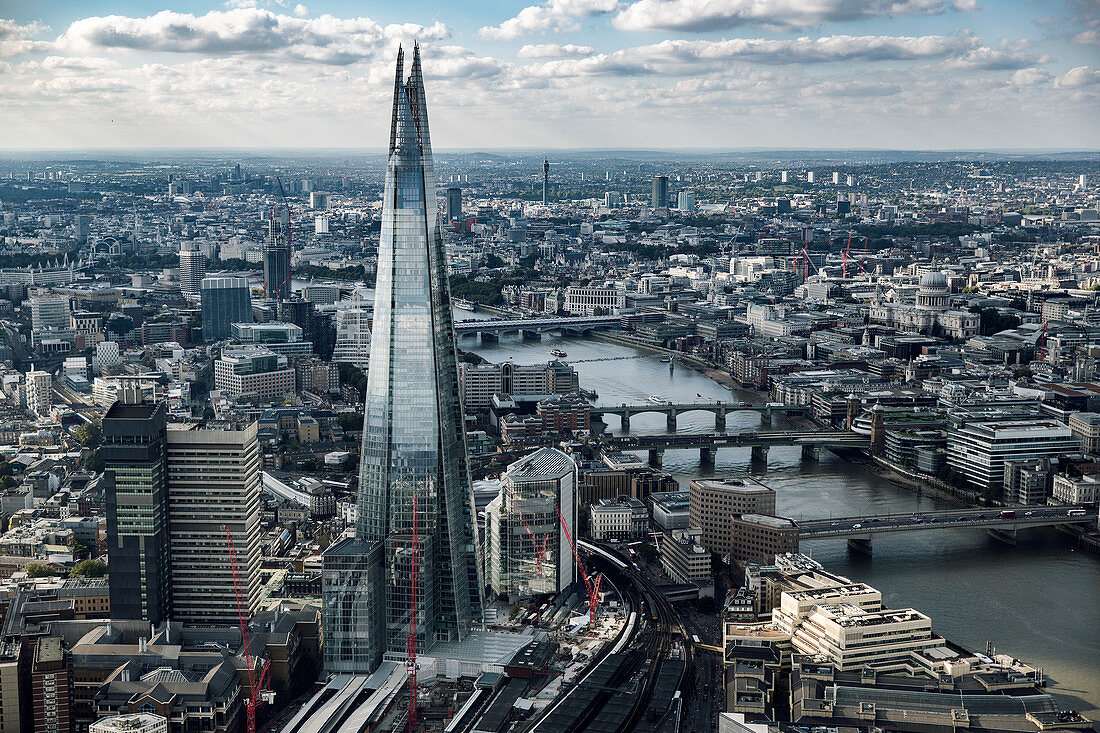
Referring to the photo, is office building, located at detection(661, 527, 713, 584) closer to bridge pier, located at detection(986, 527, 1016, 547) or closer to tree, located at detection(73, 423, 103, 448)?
bridge pier, located at detection(986, 527, 1016, 547)

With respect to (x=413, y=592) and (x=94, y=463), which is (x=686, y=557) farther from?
(x=94, y=463)

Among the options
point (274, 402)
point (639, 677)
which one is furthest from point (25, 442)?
point (639, 677)

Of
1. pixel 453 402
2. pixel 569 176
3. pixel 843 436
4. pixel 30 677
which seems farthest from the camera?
pixel 569 176

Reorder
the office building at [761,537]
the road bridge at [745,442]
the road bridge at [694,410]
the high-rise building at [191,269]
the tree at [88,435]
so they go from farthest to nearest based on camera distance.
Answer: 1. the high-rise building at [191,269]
2. the road bridge at [694,410]
3. the road bridge at [745,442]
4. the tree at [88,435]
5. the office building at [761,537]

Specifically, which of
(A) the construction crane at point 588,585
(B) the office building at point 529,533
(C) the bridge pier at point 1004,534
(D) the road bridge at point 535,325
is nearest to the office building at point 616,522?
(A) the construction crane at point 588,585

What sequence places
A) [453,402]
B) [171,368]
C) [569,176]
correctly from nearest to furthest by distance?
[453,402], [171,368], [569,176]

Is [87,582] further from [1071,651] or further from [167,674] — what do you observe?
[1071,651]

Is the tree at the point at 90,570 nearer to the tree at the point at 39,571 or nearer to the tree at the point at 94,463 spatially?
the tree at the point at 39,571
